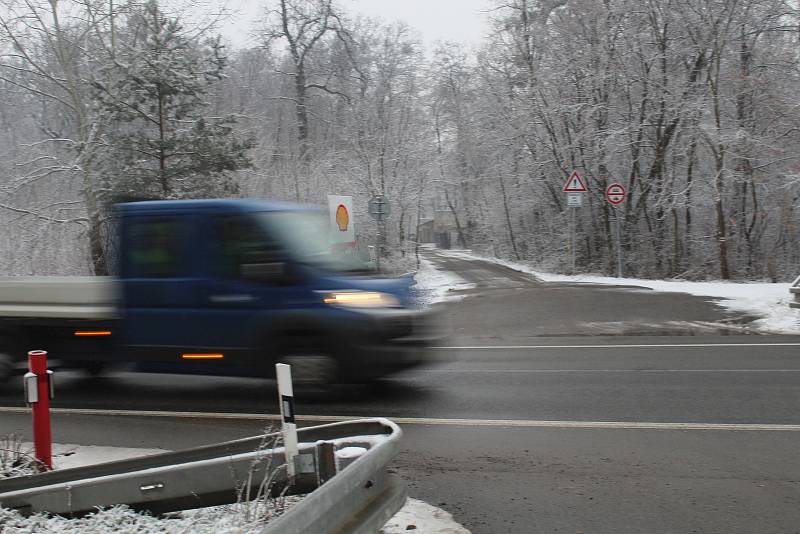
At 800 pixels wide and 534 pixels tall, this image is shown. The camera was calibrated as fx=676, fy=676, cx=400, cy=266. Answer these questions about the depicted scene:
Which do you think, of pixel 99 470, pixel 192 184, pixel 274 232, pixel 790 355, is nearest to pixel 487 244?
pixel 192 184

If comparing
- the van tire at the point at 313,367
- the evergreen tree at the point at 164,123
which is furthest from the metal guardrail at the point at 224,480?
the evergreen tree at the point at 164,123

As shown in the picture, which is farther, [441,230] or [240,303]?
[441,230]

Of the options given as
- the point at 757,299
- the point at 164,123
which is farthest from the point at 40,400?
the point at 164,123

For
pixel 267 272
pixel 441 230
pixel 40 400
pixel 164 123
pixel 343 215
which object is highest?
pixel 164 123

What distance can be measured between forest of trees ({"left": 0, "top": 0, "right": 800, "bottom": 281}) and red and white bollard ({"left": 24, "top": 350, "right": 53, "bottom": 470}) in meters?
12.5

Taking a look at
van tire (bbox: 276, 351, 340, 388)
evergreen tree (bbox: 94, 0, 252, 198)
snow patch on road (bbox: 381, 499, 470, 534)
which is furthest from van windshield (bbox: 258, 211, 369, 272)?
evergreen tree (bbox: 94, 0, 252, 198)

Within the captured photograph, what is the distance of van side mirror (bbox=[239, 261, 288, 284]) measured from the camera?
7.33 m

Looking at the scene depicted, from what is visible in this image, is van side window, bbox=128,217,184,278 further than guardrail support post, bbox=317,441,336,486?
Yes

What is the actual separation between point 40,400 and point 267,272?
2692 millimetres

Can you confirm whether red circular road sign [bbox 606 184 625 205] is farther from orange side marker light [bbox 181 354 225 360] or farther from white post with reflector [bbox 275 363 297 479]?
white post with reflector [bbox 275 363 297 479]

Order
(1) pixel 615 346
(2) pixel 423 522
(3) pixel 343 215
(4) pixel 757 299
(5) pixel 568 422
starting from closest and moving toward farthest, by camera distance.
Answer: (2) pixel 423 522 < (5) pixel 568 422 < (1) pixel 615 346 < (4) pixel 757 299 < (3) pixel 343 215

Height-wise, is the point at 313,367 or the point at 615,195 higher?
the point at 615,195

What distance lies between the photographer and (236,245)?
7617mm

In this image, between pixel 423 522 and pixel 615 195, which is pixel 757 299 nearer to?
pixel 615 195
